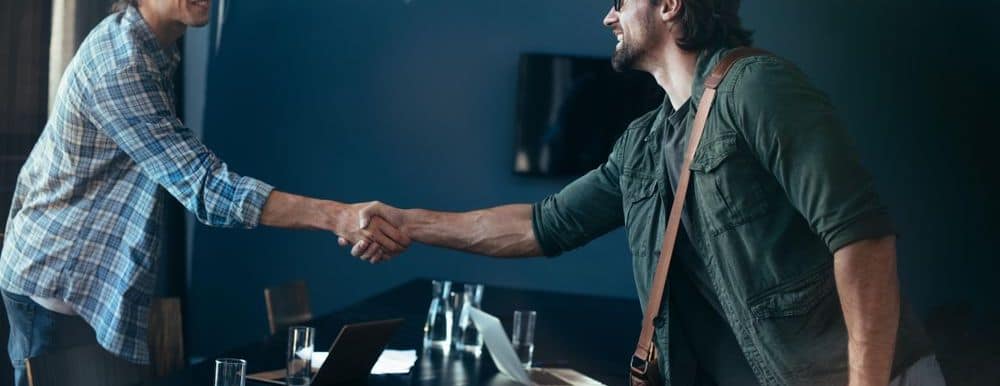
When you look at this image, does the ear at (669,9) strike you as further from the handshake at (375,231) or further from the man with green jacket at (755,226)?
the handshake at (375,231)

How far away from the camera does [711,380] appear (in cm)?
224

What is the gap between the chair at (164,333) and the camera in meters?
3.12

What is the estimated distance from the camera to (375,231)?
3.16 m

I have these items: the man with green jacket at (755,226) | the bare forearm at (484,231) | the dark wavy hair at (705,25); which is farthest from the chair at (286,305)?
the dark wavy hair at (705,25)

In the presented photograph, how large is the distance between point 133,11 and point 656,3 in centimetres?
136

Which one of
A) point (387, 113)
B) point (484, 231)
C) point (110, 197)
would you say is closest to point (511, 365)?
point (484, 231)

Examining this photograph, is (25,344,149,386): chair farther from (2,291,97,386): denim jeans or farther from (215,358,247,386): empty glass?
(215,358,247,386): empty glass

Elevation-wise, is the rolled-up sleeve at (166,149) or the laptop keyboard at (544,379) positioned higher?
the rolled-up sleeve at (166,149)

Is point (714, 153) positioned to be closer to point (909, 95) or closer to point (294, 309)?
point (294, 309)

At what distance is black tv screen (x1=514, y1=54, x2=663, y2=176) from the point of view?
5.84m

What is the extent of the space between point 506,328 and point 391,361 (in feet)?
2.75

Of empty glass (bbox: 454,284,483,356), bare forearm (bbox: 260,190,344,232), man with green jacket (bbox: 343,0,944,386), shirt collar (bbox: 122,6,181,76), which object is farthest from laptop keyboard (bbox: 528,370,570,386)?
shirt collar (bbox: 122,6,181,76)

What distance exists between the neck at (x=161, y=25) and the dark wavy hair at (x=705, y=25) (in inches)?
55.7

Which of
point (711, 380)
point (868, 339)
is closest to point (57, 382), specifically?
point (711, 380)
